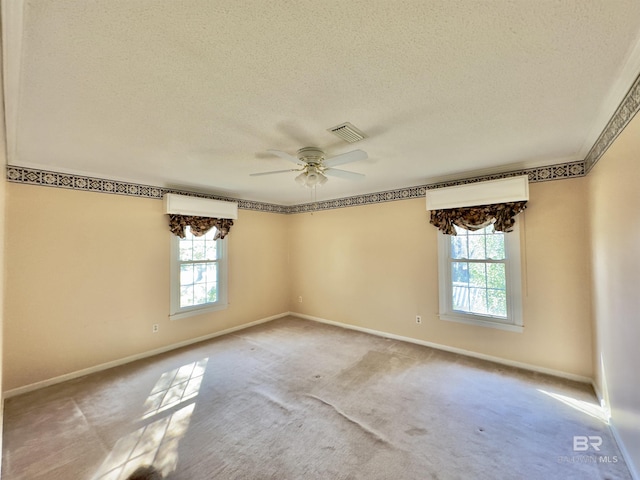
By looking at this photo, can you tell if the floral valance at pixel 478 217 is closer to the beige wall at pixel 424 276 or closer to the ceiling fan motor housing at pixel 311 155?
the beige wall at pixel 424 276

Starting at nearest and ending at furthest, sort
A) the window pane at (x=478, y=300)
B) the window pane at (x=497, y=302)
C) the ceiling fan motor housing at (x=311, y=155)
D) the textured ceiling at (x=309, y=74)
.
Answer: the textured ceiling at (x=309, y=74) → the ceiling fan motor housing at (x=311, y=155) → the window pane at (x=497, y=302) → the window pane at (x=478, y=300)

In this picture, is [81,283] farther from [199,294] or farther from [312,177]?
[312,177]

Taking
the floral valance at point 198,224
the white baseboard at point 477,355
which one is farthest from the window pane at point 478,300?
the floral valance at point 198,224

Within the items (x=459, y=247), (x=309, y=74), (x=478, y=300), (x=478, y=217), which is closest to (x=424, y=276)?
(x=459, y=247)

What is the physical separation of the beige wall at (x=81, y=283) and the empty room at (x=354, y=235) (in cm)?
2

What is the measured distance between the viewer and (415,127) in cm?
208

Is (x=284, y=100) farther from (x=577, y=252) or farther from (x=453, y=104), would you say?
(x=577, y=252)

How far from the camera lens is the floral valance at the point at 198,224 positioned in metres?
3.92

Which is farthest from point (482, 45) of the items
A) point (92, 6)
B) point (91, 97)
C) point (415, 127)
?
point (91, 97)

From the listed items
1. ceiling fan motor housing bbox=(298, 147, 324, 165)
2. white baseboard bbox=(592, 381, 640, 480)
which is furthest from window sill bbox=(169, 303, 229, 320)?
white baseboard bbox=(592, 381, 640, 480)

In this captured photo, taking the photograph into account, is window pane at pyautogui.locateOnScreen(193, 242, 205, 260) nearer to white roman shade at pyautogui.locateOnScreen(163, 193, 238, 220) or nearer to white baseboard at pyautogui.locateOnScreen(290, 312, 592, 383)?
white roman shade at pyautogui.locateOnScreen(163, 193, 238, 220)

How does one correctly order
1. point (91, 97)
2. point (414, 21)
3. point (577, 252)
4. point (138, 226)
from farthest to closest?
point (138, 226) < point (577, 252) < point (91, 97) < point (414, 21)

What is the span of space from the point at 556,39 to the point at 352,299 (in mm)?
4113

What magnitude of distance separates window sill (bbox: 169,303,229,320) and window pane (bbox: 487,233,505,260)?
419 cm
